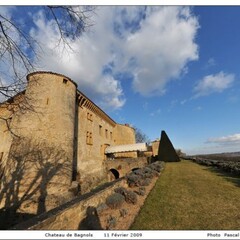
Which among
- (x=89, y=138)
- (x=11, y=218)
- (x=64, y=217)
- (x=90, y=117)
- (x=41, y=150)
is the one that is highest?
(x=90, y=117)

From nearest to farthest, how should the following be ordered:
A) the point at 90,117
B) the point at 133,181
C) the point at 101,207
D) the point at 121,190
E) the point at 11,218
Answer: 1. the point at 101,207
2. the point at 121,190
3. the point at 133,181
4. the point at 11,218
5. the point at 90,117

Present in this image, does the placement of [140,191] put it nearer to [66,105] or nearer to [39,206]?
[39,206]

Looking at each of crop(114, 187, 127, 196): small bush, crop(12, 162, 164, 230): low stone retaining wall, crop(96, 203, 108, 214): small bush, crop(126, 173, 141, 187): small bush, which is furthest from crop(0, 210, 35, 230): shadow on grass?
crop(96, 203, 108, 214): small bush

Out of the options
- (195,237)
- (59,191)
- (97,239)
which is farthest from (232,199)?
(59,191)

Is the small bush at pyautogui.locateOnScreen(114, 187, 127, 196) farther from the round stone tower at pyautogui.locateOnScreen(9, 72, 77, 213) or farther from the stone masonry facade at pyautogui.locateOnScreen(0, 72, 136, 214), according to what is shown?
the round stone tower at pyautogui.locateOnScreen(9, 72, 77, 213)

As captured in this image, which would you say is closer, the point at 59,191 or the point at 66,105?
the point at 59,191

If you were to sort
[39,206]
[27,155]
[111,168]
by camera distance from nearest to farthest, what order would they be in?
[39,206] → [27,155] → [111,168]

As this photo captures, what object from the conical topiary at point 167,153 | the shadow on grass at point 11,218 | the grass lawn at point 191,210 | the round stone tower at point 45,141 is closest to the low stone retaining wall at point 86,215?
the grass lawn at point 191,210

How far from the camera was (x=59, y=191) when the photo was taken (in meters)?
12.7

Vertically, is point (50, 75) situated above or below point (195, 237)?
above

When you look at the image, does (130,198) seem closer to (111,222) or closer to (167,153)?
(111,222)

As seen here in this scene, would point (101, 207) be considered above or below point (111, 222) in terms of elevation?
above

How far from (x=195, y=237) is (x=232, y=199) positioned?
3.91 meters

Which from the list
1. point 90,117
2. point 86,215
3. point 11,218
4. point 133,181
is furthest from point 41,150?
point 86,215
